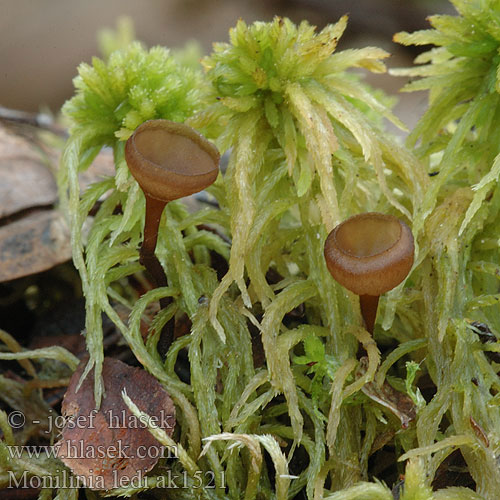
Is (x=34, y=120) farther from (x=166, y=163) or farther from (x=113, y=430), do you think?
(x=113, y=430)

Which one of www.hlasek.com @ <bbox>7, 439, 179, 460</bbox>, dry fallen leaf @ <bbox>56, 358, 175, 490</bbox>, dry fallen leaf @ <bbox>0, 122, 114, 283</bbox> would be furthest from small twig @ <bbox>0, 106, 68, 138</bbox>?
www.hlasek.com @ <bbox>7, 439, 179, 460</bbox>

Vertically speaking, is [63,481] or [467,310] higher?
[467,310]

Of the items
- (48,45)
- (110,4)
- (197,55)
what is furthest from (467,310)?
(110,4)

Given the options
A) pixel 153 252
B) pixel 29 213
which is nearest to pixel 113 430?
pixel 153 252

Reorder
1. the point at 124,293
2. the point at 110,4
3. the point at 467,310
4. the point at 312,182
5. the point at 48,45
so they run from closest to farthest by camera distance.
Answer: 1. the point at 467,310
2. the point at 312,182
3. the point at 124,293
4. the point at 48,45
5. the point at 110,4

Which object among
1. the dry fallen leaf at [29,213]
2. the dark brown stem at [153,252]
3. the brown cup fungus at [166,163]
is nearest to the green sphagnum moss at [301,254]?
the dark brown stem at [153,252]

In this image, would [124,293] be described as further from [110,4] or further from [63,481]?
[110,4]
